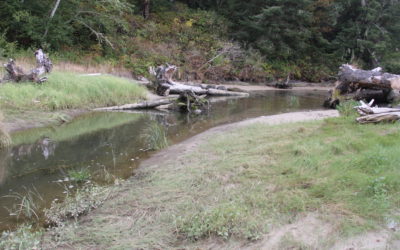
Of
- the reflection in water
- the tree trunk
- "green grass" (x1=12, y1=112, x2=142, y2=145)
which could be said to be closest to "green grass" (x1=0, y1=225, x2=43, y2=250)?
the reflection in water

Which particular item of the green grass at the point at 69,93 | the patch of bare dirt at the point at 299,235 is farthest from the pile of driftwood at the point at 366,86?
the patch of bare dirt at the point at 299,235

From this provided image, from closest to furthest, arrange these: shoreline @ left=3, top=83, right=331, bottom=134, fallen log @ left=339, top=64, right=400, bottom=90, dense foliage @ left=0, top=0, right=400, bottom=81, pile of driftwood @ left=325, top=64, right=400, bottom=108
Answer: shoreline @ left=3, top=83, right=331, bottom=134, fallen log @ left=339, top=64, right=400, bottom=90, pile of driftwood @ left=325, top=64, right=400, bottom=108, dense foliage @ left=0, top=0, right=400, bottom=81

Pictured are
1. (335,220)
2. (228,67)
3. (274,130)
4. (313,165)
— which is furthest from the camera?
(228,67)

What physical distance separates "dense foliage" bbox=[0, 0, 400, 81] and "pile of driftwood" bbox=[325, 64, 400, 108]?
11.8m

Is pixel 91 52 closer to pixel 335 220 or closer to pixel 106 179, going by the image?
pixel 106 179

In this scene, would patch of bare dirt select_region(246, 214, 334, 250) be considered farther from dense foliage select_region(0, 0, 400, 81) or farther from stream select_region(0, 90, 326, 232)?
dense foliage select_region(0, 0, 400, 81)

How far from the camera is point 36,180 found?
593cm

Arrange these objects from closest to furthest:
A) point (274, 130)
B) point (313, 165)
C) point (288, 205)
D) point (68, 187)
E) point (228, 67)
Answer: point (288, 205), point (313, 165), point (68, 187), point (274, 130), point (228, 67)

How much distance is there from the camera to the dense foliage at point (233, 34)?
2116cm

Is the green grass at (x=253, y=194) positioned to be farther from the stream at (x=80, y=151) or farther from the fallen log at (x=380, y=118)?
the stream at (x=80, y=151)

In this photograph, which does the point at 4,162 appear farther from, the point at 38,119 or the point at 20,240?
the point at 20,240

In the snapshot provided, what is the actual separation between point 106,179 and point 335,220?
3821 millimetres

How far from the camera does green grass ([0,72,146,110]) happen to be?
34.7 ft

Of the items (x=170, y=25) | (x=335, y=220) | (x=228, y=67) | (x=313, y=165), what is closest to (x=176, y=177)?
(x=313, y=165)
